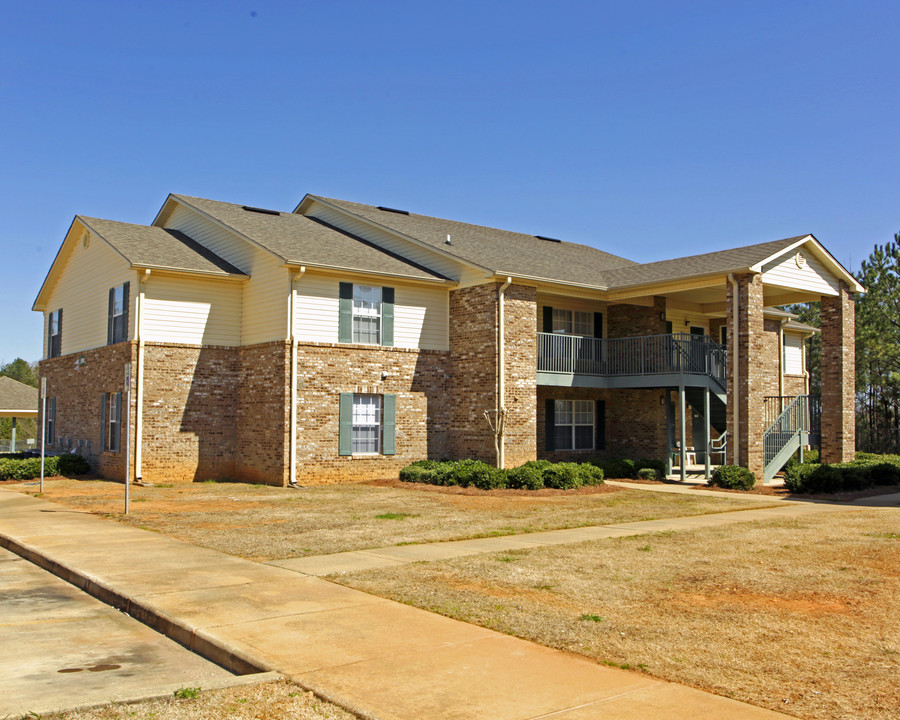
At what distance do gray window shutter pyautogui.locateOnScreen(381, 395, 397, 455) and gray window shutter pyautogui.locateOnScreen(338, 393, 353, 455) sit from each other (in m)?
1.01

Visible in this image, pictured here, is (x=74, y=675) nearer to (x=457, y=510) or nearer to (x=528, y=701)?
(x=528, y=701)

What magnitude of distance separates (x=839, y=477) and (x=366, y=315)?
12768 mm

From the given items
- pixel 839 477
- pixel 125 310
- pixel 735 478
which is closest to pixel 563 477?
pixel 735 478

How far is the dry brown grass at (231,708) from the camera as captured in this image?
202 inches

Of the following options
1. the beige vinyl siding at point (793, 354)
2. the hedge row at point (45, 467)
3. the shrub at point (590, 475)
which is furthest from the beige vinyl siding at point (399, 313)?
the beige vinyl siding at point (793, 354)

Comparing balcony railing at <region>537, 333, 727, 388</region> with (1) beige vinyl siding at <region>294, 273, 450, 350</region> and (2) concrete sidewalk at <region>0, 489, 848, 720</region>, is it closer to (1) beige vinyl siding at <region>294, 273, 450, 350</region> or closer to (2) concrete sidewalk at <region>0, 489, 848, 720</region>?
(1) beige vinyl siding at <region>294, 273, 450, 350</region>

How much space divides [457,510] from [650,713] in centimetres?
1147

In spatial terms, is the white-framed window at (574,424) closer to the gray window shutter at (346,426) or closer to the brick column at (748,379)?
the brick column at (748,379)

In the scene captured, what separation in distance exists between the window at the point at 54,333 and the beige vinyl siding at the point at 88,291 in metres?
0.28

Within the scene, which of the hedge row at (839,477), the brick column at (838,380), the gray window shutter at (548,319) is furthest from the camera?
the gray window shutter at (548,319)

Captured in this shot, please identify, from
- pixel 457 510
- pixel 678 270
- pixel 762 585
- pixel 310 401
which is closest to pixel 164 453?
pixel 310 401

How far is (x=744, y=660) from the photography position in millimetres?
6145

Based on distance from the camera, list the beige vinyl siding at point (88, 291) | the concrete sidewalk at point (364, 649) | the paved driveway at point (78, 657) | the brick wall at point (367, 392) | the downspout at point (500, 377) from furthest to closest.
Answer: the beige vinyl siding at point (88, 291) < the downspout at point (500, 377) < the brick wall at point (367, 392) < the paved driveway at point (78, 657) < the concrete sidewalk at point (364, 649)

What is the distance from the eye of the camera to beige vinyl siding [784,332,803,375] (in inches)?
1399
